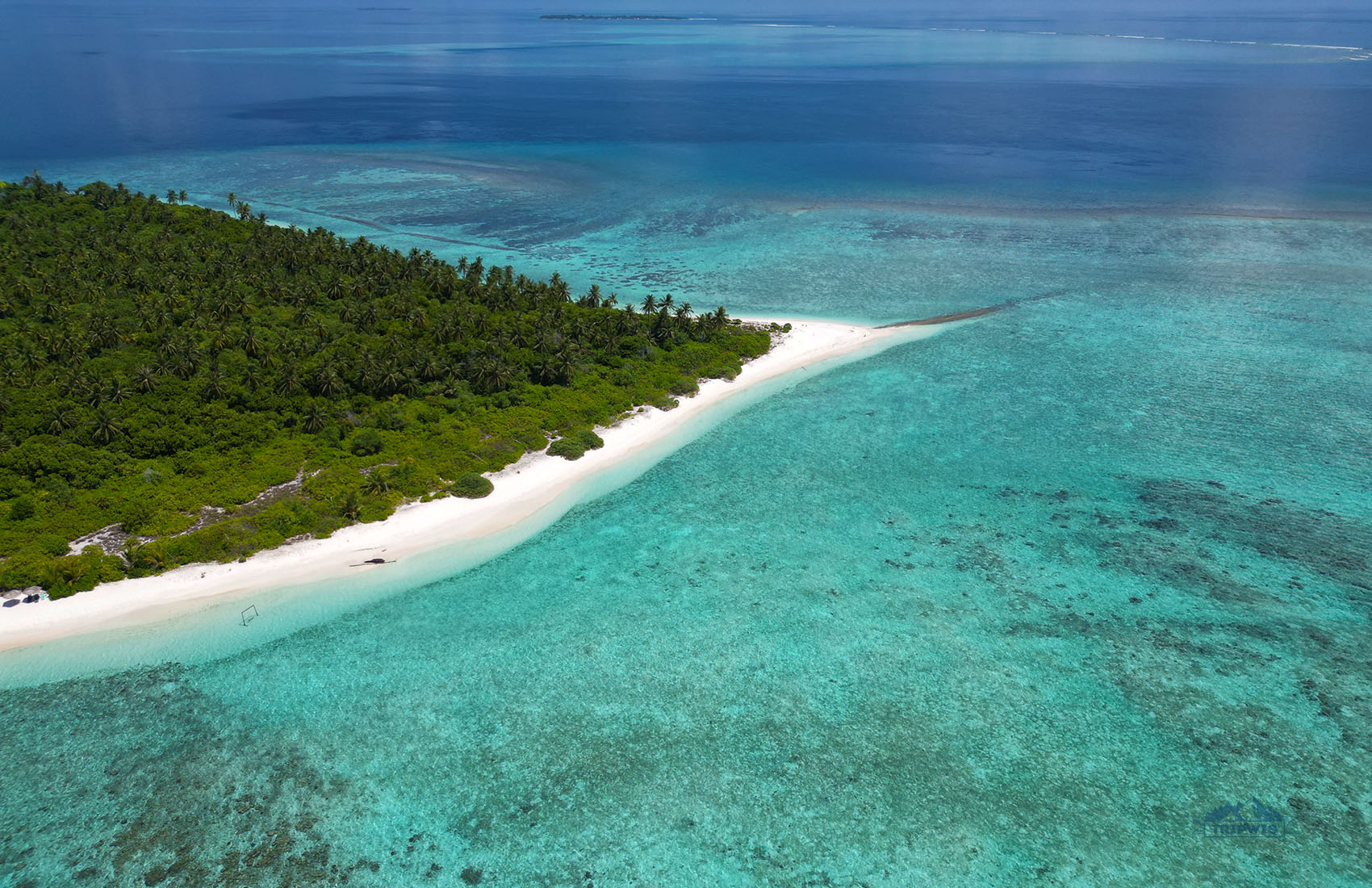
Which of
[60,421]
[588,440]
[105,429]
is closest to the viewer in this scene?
[105,429]

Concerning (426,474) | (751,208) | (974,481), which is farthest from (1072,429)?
(751,208)

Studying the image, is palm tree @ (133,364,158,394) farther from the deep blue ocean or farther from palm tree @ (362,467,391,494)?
the deep blue ocean

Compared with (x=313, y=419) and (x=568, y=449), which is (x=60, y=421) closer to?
(x=313, y=419)

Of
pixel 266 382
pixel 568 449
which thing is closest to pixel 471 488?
pixel 568 449

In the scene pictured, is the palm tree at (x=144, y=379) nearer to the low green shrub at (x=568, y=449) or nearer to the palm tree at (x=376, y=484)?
the palm tree at (x=376, y=484)

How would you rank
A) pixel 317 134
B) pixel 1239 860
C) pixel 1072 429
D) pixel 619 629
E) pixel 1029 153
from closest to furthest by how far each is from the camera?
pixel 1239 860 < pixel 619 629 < pixel 1072 429 < pixel 1029 153 < pixel 317 134

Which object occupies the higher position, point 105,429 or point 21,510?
point 105,429

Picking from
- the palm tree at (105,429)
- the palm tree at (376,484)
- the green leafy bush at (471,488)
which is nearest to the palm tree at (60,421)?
the palm tree at (105,429)

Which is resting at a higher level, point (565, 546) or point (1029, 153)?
point (1029, 153)

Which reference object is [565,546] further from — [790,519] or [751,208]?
[751,208]
